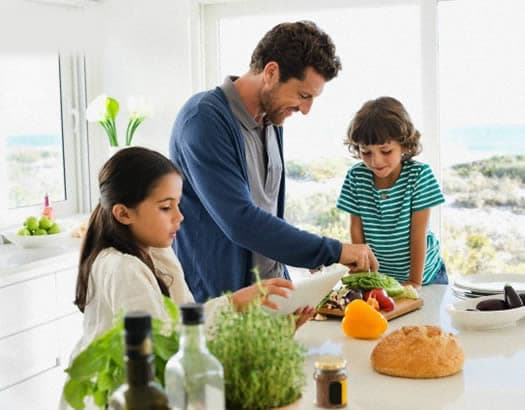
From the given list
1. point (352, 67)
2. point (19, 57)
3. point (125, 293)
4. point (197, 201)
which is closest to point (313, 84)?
point (197, 201)

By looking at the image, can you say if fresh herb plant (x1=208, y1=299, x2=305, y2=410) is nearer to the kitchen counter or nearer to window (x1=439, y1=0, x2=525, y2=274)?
the kitchen counter

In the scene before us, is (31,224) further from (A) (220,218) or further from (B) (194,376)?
(B) (194,376)

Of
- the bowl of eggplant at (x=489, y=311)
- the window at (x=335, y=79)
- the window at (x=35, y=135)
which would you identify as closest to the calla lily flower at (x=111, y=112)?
the window at (x=35, y=135)

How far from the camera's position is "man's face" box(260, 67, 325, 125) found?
2.66m

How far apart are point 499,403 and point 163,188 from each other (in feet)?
2.95

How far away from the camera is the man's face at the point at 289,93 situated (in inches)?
105

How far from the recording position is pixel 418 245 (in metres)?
2.85

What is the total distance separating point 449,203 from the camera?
4168 mm

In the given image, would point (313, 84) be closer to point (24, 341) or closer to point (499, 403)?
point (499, 403)

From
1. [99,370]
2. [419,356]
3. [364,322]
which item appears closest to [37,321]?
[364,322]

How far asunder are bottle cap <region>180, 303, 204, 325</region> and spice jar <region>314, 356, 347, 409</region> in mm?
484

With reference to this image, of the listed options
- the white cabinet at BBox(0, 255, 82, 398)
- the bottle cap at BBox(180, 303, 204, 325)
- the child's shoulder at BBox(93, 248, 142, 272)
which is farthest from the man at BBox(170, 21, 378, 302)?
the bottle cap at BBox(180, 303, 204, 325)

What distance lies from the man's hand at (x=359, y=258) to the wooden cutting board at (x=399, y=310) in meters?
0.12

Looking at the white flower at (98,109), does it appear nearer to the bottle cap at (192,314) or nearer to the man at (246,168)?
the man at (246,168)
